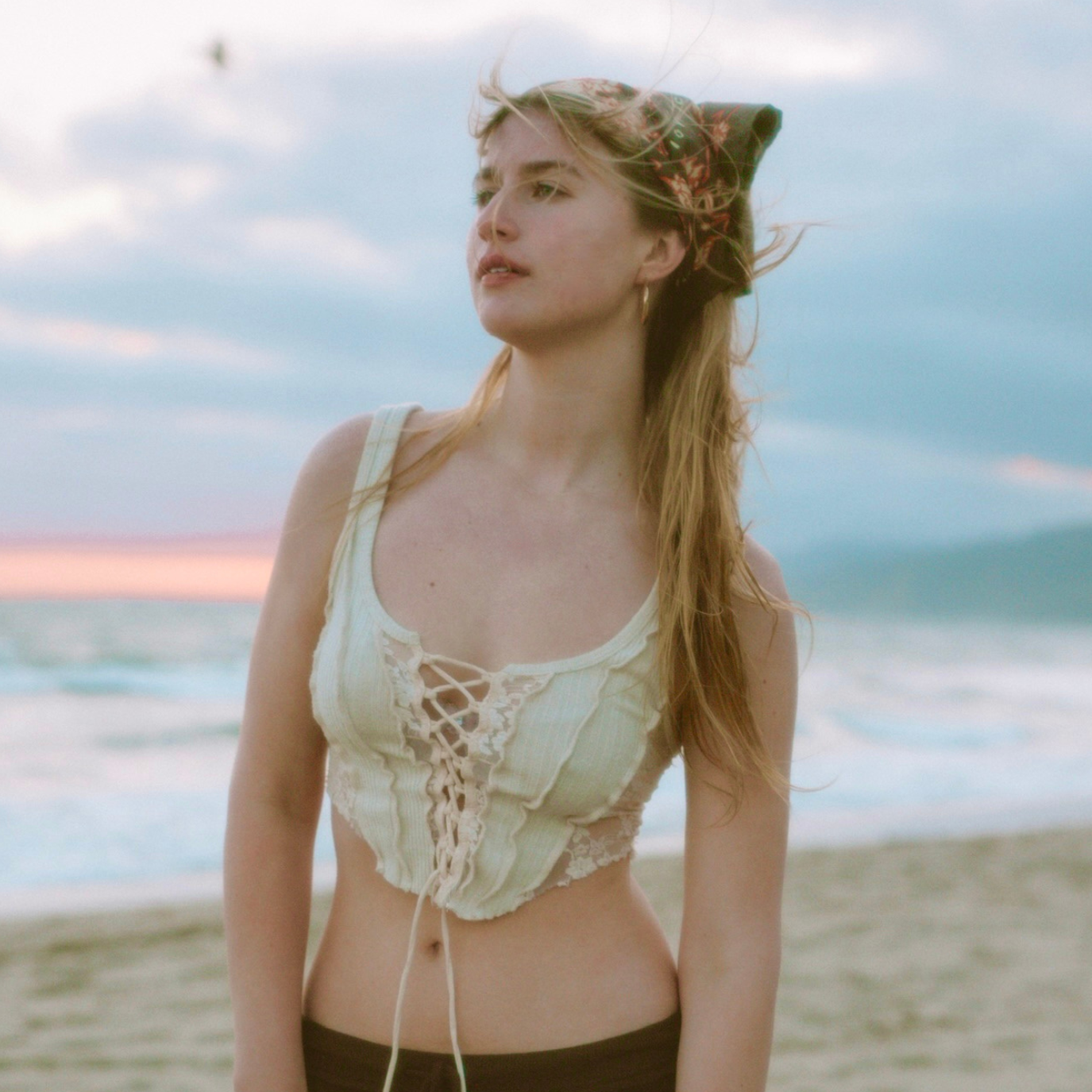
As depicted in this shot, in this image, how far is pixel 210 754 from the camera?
46.1ft

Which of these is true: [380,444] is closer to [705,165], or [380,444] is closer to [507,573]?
[507,573]

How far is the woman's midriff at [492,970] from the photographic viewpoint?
6.09 ft

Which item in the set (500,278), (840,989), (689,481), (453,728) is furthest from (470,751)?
(840,989)

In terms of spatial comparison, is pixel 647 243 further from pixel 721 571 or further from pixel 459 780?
pixel 459 780

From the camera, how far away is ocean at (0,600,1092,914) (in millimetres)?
9109

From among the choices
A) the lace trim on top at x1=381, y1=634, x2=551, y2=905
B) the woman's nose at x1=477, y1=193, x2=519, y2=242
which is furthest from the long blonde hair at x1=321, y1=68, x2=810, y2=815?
the lace trim on top at x1=381, y1=634, x2=551, y2=905

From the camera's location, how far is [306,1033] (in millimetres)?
1927

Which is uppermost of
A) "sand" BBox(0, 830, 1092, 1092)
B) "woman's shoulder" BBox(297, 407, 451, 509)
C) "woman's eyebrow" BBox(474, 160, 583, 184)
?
"woman's eyebrow" BBox(474, 160, 583, 184)

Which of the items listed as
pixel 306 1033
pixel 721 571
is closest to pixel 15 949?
pixel 306 1033

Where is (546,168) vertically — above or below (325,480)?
above

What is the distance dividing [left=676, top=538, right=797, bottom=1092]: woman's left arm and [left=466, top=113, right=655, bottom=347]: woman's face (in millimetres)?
507

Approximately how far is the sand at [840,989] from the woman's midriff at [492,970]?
11.7 ft

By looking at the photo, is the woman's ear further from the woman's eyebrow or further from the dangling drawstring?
the dangling drawstring

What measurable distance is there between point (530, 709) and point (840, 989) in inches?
200
